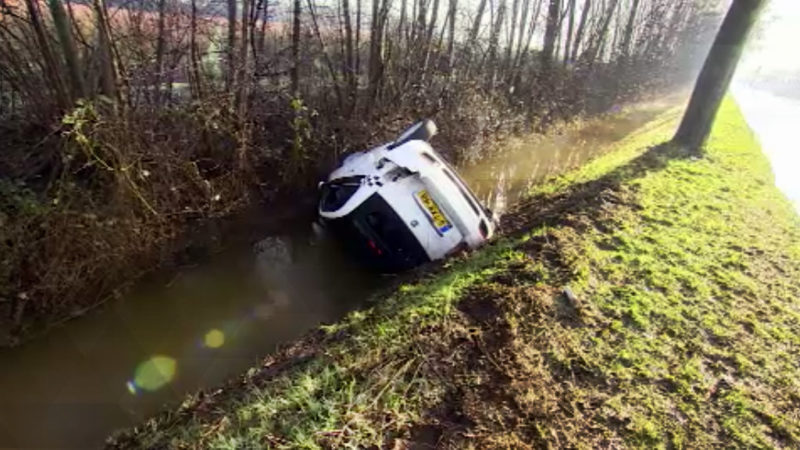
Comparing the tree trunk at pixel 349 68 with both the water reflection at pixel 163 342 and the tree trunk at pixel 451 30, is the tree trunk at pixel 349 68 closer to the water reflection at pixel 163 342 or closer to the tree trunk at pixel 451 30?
the tree trunk at pixel 451 30

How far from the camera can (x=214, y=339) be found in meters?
5.75

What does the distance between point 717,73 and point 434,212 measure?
8662mm

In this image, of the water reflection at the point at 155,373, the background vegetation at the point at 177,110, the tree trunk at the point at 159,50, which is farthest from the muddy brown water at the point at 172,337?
the tree trunk at the point at 159,50

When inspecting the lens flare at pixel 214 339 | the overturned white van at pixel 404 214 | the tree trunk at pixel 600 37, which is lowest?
the lens flare at pixel 214 339

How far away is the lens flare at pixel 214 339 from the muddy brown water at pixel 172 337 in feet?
0.03

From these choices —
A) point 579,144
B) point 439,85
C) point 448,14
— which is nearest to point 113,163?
point 439,85

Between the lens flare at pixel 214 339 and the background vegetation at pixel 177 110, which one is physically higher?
the background vegetation at pixel 177 110

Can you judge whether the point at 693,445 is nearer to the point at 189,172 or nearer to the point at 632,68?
the point at 189,172

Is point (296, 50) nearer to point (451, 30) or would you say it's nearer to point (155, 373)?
point (451, 30)

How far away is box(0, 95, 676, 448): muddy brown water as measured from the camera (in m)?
4.71

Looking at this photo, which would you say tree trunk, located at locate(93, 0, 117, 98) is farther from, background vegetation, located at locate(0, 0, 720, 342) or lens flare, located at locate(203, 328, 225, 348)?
lens flare, located at locate(203, 328, 225, 348)

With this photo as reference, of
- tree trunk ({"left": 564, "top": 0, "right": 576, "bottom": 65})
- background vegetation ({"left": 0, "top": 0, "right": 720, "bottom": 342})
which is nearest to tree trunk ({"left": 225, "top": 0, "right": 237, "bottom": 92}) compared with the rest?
background vegetation ({"left": 0, "top": 0, "right": 720, "bottom": 342})

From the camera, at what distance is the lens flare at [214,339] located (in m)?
5.67

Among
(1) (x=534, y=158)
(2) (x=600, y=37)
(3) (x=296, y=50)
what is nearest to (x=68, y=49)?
(3) (x=296, y=50)
